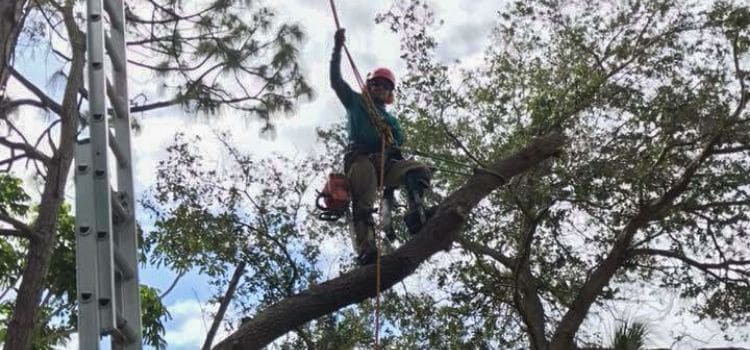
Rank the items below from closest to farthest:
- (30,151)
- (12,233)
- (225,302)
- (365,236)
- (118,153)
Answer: (118,153) → (365,236) → (12,233) → (30,151) → (225,302)

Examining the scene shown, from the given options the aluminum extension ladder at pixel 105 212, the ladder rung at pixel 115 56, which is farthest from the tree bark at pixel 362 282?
the ladder rung at pixel 115 56

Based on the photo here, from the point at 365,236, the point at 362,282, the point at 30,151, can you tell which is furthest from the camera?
the point at 30,151

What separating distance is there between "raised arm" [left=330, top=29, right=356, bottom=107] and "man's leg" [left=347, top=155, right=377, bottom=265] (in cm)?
35

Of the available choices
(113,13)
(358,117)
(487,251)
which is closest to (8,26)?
(358,117)

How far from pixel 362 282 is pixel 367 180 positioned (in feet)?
2.48

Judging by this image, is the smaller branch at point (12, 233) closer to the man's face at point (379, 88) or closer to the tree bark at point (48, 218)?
the tree bark at point (48, 218)

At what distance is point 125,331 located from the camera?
271 cm

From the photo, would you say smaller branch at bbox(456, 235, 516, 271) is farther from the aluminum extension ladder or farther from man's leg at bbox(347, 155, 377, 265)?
the aluminum extension ladder

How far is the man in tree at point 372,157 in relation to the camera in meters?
4.85

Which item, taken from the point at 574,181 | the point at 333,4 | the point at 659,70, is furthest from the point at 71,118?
the point at 659,70

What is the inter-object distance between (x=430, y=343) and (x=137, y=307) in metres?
5.77

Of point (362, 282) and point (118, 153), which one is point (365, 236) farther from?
point (118, 153)

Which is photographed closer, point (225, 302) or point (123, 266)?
point (123, 266)

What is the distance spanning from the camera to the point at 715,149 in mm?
7660
